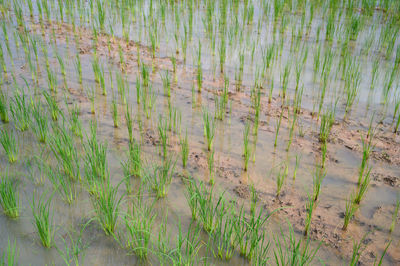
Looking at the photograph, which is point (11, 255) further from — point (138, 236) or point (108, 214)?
point (138, 236)

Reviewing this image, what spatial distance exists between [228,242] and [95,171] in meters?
1.05

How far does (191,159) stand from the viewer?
282 cm

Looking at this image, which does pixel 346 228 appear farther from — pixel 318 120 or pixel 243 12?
pixel 243 12

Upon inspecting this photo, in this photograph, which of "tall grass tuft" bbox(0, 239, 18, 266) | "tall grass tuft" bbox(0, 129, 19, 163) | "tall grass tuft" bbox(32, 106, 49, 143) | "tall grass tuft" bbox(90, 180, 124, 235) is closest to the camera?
"tall grass tuft" bbox(0, 239, 18, 266)

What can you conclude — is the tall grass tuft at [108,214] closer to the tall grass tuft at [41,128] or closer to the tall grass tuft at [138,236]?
the tall grass tuft at [138,236]

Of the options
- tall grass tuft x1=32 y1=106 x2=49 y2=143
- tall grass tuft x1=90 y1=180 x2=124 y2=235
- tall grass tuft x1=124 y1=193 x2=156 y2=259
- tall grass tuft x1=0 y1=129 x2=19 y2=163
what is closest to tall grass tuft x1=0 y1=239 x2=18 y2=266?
tall grass tuft x1=90 y1=180 x2=124 y2=235

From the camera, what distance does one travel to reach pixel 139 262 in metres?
1.90

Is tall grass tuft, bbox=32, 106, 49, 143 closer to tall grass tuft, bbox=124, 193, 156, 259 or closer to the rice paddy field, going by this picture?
the rice paddy field

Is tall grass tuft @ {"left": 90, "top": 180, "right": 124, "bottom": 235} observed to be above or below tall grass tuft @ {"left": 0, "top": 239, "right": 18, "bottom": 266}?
above

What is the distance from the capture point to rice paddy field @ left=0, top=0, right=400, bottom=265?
199cm

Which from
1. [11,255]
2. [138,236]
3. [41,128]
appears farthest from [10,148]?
[138,236]

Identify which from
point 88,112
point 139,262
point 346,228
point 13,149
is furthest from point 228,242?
point 88,112

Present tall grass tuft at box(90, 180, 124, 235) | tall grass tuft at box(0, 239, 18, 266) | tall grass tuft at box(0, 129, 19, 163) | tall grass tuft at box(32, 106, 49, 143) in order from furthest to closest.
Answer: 1. tall grass tuft at box(32, 106, 49, 143)
2. tall grass tuft at box(0, 129, 19, 163)
3. tall grass tuft at box(90, 180, 124, 235)
4. tall grass tuft at box(0, 239, 18, 266)

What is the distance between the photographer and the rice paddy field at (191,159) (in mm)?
1986
